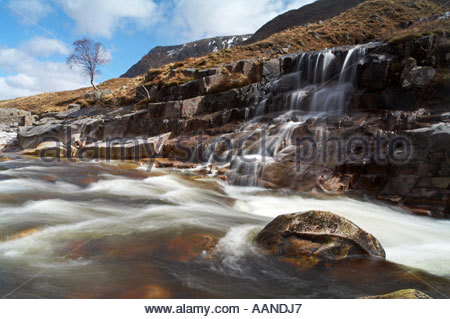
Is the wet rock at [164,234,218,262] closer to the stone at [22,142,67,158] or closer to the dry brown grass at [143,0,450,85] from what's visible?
the stone at [22,142,67,158]

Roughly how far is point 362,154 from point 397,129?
1562 mm

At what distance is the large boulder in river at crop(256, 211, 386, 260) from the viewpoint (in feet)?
10.5

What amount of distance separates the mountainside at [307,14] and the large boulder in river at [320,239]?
40113 millimetres

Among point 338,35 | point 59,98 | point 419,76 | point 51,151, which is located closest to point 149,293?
point 419,76

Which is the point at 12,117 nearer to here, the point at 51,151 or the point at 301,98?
the point at 51,151

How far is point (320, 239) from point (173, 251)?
6.11ft

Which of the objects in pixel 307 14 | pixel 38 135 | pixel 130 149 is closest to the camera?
pixel 130 149

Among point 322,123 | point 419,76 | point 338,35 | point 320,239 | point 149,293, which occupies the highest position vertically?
point 338,35

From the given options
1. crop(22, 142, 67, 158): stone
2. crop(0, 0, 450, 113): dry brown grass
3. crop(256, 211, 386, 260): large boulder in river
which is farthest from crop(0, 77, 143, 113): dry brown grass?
crop(256, 211, 386, 260): large boulder in river

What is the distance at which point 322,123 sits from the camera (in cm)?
979

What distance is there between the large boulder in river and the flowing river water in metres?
0.16

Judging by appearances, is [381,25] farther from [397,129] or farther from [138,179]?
[138,179]

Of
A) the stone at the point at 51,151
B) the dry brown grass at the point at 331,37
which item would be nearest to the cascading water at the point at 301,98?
the dry brown grass at the point at 331,37

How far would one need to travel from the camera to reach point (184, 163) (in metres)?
12.2
